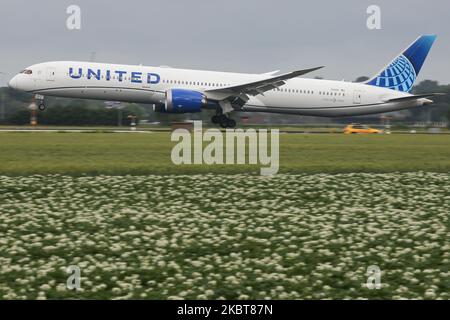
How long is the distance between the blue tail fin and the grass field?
120 feet

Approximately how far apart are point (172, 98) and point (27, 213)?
32674mm

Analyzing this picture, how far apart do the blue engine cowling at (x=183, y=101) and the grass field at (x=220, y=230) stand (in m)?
24.6

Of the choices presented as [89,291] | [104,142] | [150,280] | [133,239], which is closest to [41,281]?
[89,291]

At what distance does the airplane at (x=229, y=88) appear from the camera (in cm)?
4656

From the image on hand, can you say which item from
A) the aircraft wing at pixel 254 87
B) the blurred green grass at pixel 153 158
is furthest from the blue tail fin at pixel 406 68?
the blurred green grass at pixel 153 158

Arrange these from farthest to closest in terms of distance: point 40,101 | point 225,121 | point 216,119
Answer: point 216,119, point 225,121, point 40,101

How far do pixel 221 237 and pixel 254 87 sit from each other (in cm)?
3632

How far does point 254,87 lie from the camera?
4894 centimetres

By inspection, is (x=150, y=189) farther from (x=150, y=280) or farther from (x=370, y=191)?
(x=150, y=280)

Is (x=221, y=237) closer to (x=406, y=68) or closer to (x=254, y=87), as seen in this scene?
(x=254, y=87)

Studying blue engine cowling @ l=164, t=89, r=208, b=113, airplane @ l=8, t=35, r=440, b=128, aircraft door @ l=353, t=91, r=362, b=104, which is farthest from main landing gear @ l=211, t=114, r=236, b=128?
aircraft door @ l=353, t=91, r=362, b=104

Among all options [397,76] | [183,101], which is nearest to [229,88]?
[183,101]

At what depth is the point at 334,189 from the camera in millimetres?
18250
